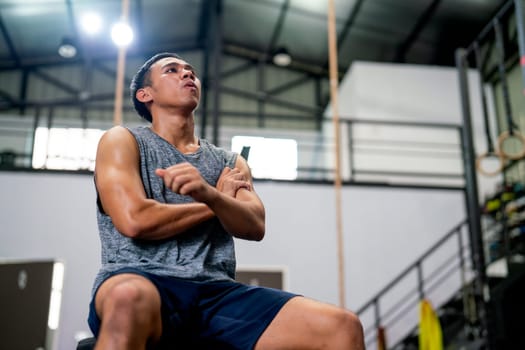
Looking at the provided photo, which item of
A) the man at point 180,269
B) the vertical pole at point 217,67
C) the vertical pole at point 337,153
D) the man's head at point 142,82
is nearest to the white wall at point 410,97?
the vertical pole at point 217,67

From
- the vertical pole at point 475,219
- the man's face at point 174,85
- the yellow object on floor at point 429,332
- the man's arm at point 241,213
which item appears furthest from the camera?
the yellow object on floor at point 429,332

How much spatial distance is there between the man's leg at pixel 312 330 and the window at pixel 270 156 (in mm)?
7259

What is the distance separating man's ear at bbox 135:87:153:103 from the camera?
5.42ft

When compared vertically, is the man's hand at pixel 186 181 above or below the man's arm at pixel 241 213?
above

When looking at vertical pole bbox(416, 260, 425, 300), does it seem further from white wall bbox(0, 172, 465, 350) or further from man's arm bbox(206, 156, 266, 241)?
man's arm bbox(206, 156, 266, 241)

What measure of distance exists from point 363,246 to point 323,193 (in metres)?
0.70

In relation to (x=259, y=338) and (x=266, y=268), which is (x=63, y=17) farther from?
(x=259, y=338)

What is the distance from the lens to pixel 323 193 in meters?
6.47

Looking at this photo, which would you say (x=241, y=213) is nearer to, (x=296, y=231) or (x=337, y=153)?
(x=337, y=153)

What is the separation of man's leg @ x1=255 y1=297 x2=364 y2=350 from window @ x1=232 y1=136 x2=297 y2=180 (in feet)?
23.8

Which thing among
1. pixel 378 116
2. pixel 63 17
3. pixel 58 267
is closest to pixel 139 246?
pixel 58 267

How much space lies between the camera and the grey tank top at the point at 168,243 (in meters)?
1.33

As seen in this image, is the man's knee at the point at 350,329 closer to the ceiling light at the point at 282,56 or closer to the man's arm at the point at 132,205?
the man's arm at the point at 132,205

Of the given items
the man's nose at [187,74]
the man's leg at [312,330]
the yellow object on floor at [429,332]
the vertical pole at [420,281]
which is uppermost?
the man's nose at [187,74]
